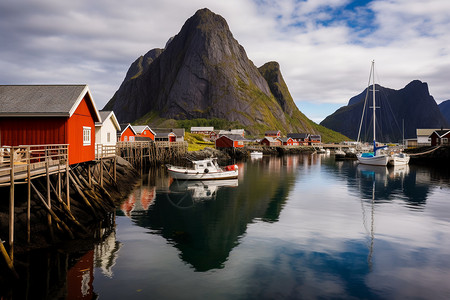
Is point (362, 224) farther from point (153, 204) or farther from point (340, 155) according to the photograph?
point (340, 155)

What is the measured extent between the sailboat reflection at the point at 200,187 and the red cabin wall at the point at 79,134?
38.5 ft

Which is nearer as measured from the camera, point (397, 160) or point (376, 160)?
point (397, 160)

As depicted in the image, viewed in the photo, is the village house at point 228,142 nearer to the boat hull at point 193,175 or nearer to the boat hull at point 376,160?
the boat hull at point 376,160

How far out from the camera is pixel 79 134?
23.1 metres

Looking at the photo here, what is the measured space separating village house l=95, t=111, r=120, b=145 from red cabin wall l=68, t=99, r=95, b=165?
11798 mm

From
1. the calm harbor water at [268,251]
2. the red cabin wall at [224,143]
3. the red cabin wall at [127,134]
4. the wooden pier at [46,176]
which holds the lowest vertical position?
the calm harbor water at [268,251]

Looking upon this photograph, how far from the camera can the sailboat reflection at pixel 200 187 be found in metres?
34.3

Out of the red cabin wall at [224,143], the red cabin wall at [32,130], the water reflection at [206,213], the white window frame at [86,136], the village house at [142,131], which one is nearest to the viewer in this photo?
the water reflection at [206,213]

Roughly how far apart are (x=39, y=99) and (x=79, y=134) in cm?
346

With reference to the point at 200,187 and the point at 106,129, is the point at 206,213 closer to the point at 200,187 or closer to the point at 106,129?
the point at 200,187

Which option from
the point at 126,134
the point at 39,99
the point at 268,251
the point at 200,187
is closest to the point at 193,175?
the point at 200,187

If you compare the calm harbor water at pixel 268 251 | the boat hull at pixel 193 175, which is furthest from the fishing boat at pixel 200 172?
the calm harbor water at pixel 268 251

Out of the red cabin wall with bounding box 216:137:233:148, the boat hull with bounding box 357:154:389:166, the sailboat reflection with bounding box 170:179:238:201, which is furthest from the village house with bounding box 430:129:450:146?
the sailboat reflection with bounding box 170:179:238:201

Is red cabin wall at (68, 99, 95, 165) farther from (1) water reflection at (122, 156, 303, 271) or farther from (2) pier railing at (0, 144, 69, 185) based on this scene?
(1) water reflection at (122, 156, 303, 271)
